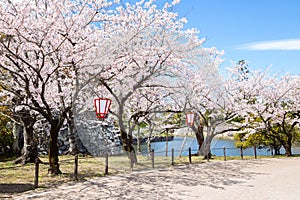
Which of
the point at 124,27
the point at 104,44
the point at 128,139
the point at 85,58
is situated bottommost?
the point at 128,139

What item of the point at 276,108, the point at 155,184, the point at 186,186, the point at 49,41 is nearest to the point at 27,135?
the point at 49,41

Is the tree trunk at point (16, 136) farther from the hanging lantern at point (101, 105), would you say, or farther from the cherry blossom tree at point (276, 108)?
the cherry blossom tree at point (276, 108)

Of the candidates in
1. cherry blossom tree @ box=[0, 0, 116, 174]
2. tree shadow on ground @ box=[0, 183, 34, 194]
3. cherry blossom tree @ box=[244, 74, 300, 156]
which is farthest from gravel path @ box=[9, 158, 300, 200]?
cherry blossom tree @ box=[244, 74, 300, 156]

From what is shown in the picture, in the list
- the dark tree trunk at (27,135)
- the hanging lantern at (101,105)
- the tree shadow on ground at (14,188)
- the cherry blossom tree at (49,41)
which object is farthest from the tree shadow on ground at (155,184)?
the dark tree trunk at (27,135)

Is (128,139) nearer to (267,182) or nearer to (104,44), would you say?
(104,44)

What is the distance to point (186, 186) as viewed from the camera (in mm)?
8273

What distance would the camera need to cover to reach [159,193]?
7.44 m

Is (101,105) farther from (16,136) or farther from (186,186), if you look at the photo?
(16,136)

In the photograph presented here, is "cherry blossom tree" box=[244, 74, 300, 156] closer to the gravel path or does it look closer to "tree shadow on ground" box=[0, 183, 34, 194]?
the gravel path

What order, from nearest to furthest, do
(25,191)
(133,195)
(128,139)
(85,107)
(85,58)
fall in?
(133,195), (25,191), (85,58), (128,139), (85,107)

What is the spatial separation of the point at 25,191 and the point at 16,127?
11.4 metres

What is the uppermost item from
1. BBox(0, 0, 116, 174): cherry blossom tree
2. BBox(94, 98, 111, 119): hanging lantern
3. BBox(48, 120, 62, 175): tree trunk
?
BBox(0, 0, 116, 174): cherry blossom tree

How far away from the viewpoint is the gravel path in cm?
713

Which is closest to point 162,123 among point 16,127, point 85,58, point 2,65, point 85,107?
point 85,107
